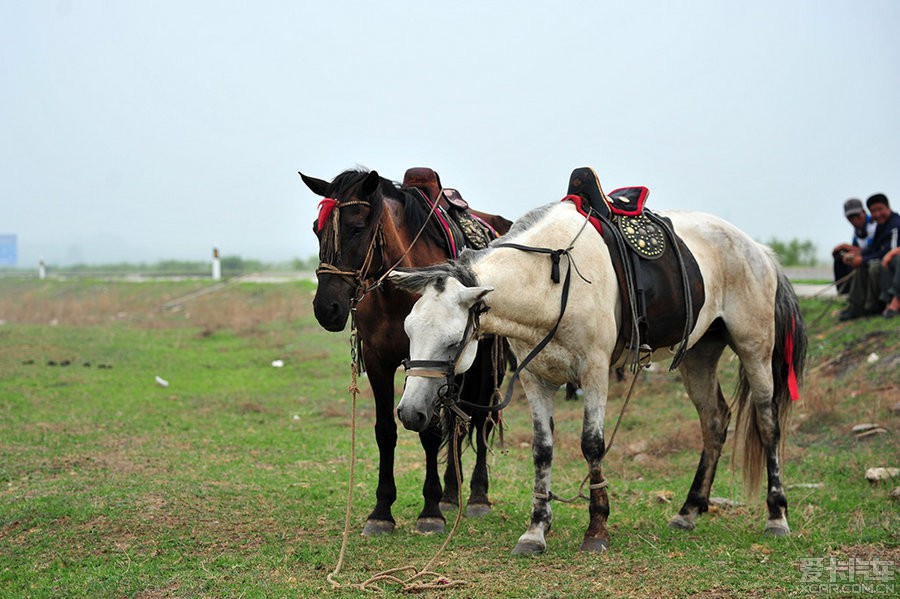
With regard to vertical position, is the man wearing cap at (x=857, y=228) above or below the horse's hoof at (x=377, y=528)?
above

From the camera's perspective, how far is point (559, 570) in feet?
16.3

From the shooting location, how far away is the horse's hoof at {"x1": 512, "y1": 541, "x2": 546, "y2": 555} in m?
5.30

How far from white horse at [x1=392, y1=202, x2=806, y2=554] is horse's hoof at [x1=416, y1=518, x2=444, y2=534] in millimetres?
830

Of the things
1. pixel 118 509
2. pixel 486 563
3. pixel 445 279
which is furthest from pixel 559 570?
pixel 118 509

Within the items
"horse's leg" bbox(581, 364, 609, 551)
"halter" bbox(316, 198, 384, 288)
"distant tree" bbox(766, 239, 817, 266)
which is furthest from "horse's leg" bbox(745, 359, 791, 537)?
"distant tree" bbox(766, 239, 817, 266)

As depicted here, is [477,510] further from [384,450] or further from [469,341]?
[469,341]

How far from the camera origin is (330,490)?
727 centimetres

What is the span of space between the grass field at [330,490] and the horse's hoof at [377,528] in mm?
101

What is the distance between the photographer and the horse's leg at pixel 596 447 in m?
5.23

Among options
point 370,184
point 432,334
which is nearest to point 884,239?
point 370,184

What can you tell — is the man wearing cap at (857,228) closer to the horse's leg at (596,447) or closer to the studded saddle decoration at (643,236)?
the studded saddle decoration at (643,236)

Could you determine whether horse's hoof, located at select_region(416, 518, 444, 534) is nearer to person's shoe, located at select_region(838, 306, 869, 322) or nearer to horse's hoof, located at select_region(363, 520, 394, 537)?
horse's hoof, located at select_region(363, 520, 394, 537)

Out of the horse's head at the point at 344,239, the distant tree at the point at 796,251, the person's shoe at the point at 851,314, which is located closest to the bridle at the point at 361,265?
the horse's head at the point at 344,239

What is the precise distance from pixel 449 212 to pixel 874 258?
772cm
